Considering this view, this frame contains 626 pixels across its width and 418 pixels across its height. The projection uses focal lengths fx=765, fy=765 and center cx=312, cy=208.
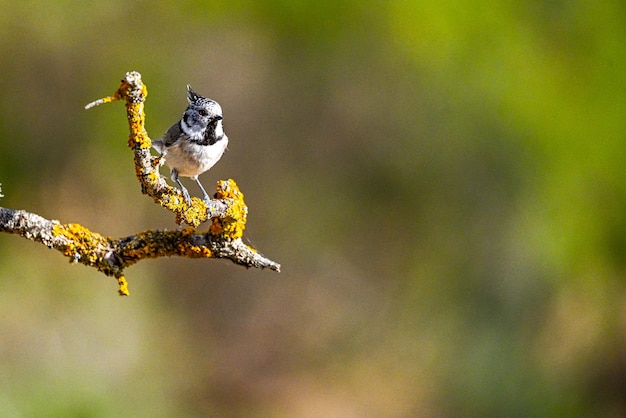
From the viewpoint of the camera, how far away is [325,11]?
873 centimetres

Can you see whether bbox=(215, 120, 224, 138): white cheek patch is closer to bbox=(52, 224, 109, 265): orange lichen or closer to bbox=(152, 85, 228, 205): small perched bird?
bbox=(152, 85, 228, 205): small perched bird

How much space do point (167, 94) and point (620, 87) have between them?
19.2 ft

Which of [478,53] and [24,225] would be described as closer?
[24,225]

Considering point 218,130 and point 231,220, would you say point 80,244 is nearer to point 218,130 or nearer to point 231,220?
point 231,220

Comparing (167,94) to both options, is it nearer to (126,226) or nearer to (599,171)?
(126,226)

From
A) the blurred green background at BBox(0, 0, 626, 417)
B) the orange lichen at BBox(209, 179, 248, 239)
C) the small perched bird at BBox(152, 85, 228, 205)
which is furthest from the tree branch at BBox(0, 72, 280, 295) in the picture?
the blurred green background at BBox(0, 0, 626, 417)

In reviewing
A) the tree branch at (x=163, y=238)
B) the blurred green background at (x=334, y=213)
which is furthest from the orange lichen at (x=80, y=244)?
the blurred green background at (x=334, y=213)

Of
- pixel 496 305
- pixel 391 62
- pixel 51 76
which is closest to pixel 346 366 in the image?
pixel 496 305

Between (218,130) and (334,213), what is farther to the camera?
(334,213)

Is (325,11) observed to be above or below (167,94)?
above

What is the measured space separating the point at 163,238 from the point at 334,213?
5.80 metres

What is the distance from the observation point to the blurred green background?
23.8 ft

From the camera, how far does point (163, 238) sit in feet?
Answer: 8.40

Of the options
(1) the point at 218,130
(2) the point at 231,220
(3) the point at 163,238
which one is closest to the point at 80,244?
(3) the point at 163,238
